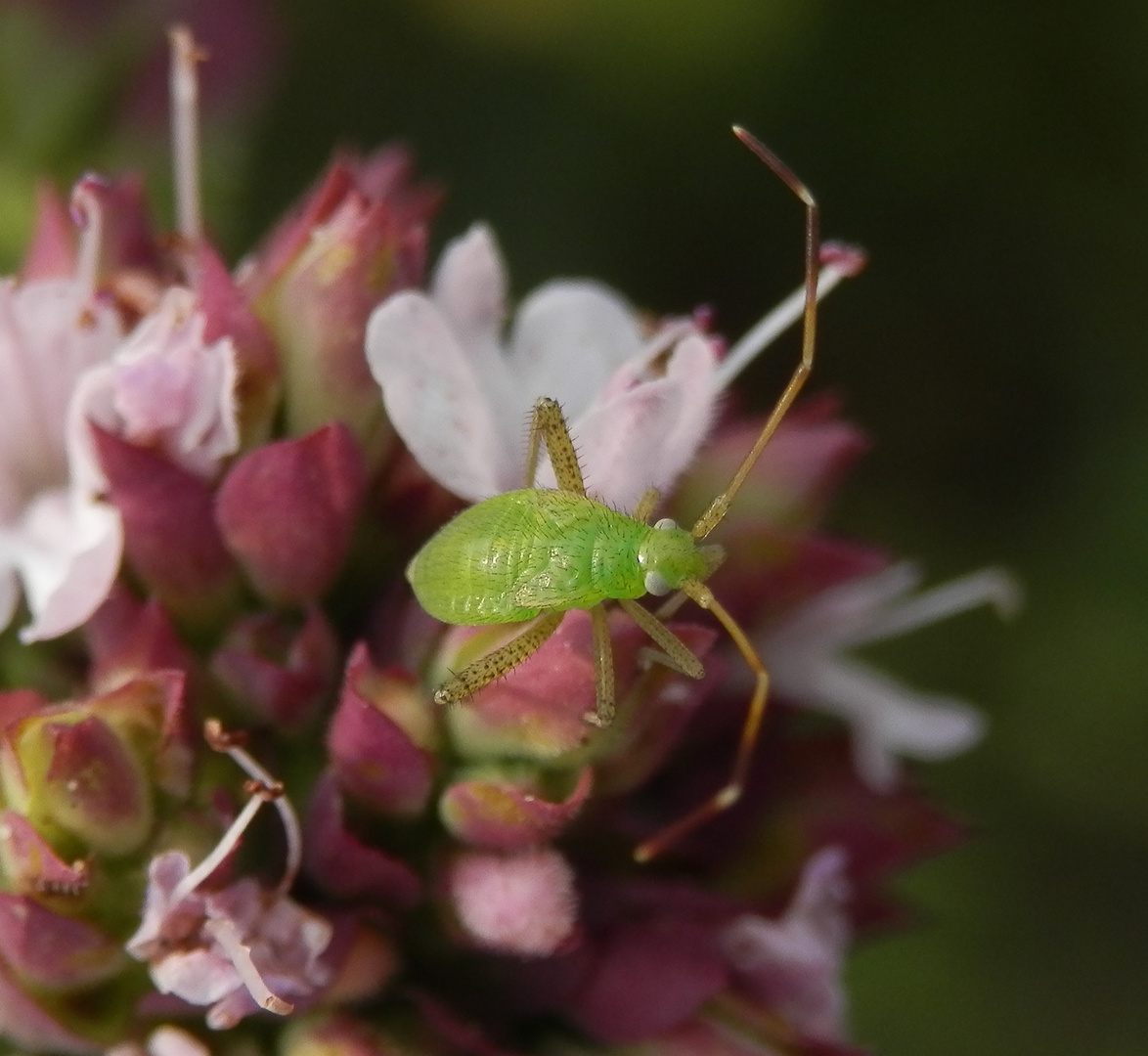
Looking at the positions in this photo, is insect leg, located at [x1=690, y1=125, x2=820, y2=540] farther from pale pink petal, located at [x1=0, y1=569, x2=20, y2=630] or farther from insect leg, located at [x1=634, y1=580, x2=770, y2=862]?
pale pink petal, located at [x1=0, y1=569, x2=20, y2=630]

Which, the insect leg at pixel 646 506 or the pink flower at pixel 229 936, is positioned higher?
the insect leg at pixel 646 506

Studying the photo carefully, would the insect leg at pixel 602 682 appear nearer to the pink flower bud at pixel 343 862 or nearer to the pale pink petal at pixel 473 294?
the pink flower bud at pixel 343 862

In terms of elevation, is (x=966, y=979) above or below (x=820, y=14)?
below

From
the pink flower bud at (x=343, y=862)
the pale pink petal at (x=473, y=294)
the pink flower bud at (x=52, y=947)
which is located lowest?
the pink flower bud at (x=52, y=947)

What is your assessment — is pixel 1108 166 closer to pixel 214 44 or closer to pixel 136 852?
pixel 214 44

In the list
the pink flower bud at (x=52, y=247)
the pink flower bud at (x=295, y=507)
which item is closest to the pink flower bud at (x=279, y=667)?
the pink flower bud at (x=295, y=507)

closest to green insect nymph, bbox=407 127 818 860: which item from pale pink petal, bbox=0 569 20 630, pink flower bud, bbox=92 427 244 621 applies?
pink flower bud, bbox=92 427 244 621

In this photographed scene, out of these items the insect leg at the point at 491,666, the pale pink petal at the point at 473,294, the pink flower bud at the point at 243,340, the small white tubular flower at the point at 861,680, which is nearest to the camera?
the insect leg at the point at 491,666

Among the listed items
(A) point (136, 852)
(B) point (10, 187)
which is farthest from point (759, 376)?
(A) point (136, 852)
